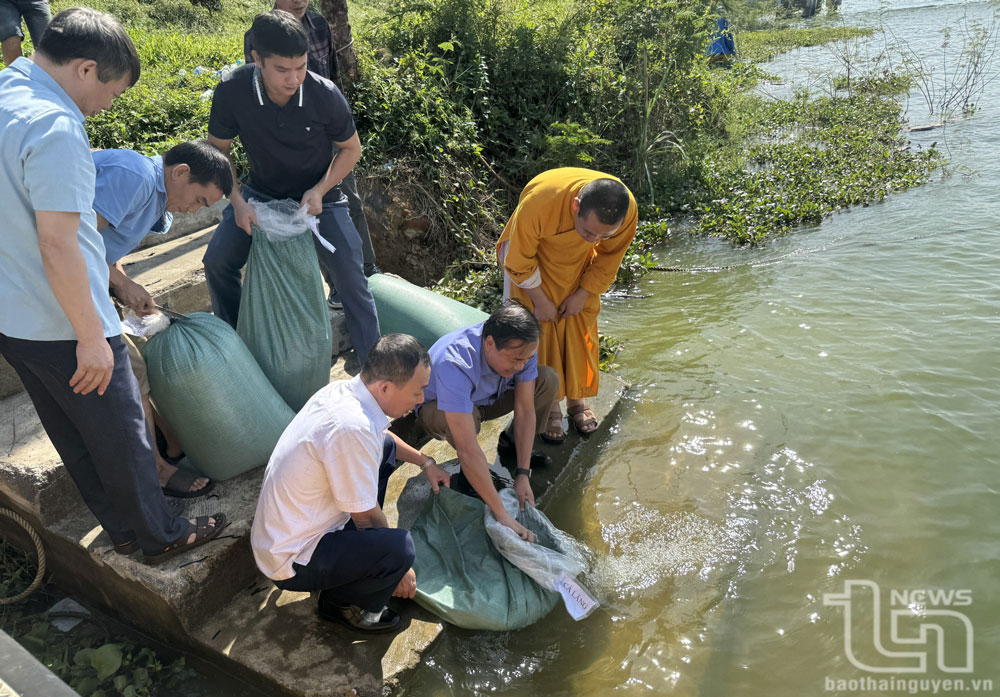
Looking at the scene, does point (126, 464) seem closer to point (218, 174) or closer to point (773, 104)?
point (218, 174)

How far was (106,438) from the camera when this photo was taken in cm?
211

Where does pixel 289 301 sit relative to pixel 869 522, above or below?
above

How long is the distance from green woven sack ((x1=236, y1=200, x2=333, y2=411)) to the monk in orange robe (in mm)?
879

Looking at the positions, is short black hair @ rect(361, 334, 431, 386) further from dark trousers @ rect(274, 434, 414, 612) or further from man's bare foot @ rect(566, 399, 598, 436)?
man's bare foot @ rect(566, 399, 598, 436)

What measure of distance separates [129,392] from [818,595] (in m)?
2.45

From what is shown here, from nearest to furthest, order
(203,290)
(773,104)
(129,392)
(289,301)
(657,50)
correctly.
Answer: (129,392), (289,301), (203,290), (657,50), (773,104)

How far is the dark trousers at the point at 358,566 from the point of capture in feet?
7.21

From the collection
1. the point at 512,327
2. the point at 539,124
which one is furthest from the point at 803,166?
the point at 512,327

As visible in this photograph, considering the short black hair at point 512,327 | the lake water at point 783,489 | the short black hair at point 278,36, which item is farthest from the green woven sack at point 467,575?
the short black hair at point 278,36

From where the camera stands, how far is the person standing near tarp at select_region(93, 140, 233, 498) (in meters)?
2.32

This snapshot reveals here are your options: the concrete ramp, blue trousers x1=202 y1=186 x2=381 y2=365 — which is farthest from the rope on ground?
blue trousers x1=202 y1=186 x2=381 y2=365

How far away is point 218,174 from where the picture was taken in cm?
248

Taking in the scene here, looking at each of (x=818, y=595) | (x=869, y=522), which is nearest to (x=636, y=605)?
(x=818, y=595)

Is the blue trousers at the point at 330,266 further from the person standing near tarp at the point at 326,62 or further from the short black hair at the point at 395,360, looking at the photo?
the short black hair at the point at 395,360
